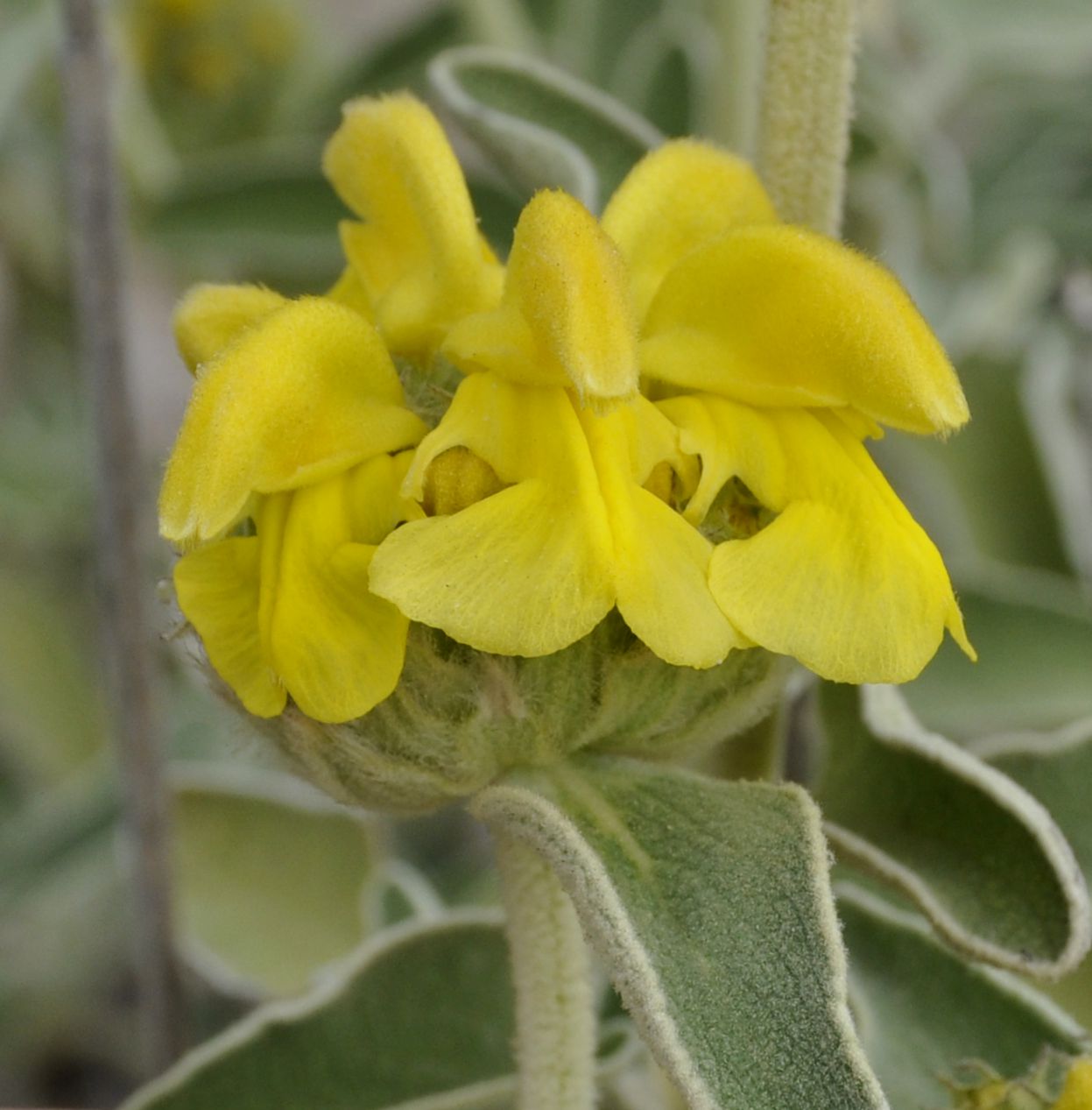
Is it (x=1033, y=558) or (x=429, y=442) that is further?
(x=1033, y=558)

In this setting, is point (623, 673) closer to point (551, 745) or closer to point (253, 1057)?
point (551, 745)

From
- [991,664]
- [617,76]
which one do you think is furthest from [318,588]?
[617,76]

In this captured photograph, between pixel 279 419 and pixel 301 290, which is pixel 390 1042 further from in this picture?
pixel 301 290

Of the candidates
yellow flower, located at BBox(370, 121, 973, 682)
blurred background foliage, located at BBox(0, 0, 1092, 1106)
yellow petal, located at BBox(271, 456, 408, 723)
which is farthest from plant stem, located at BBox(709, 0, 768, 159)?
yellow petal, located at BBox(271, 456, 408, 723)

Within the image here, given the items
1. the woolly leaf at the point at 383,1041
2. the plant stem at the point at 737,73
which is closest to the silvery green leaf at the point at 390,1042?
the woolly leaf at the point at 383,1041

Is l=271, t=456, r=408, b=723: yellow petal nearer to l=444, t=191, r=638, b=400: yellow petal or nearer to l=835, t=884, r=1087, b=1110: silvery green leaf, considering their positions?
l=444, t=191, r=638, b=400: yellow petal
